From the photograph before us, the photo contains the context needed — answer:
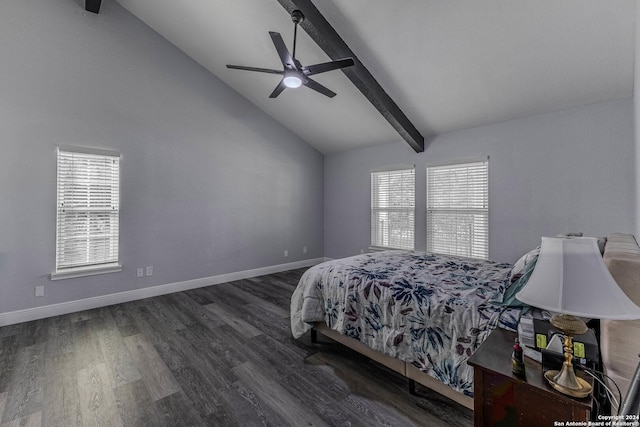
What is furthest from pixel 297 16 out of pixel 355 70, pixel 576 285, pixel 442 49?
pixel 576 285

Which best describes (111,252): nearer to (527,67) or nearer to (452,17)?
(452,17)

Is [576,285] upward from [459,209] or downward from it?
downward

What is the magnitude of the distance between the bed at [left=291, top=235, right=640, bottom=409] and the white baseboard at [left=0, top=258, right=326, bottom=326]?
8.03ft

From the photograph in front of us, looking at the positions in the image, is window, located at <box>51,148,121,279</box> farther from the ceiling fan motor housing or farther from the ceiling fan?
the ceiling fan motor housing

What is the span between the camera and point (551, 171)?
136 inches

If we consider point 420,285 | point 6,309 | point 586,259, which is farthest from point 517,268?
point 6,309

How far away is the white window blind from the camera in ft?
11.1

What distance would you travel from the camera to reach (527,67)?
293 centimetres

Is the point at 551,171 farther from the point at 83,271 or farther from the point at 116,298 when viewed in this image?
the point at 83,271

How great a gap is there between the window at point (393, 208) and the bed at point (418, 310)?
Result: 214 cm

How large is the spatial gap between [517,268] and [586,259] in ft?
3.98

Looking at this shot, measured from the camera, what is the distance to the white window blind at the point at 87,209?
3.38 meters

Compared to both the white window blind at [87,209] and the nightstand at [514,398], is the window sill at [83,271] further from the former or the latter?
the nightstand at [514,398]

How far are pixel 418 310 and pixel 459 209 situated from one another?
292 centimetres
